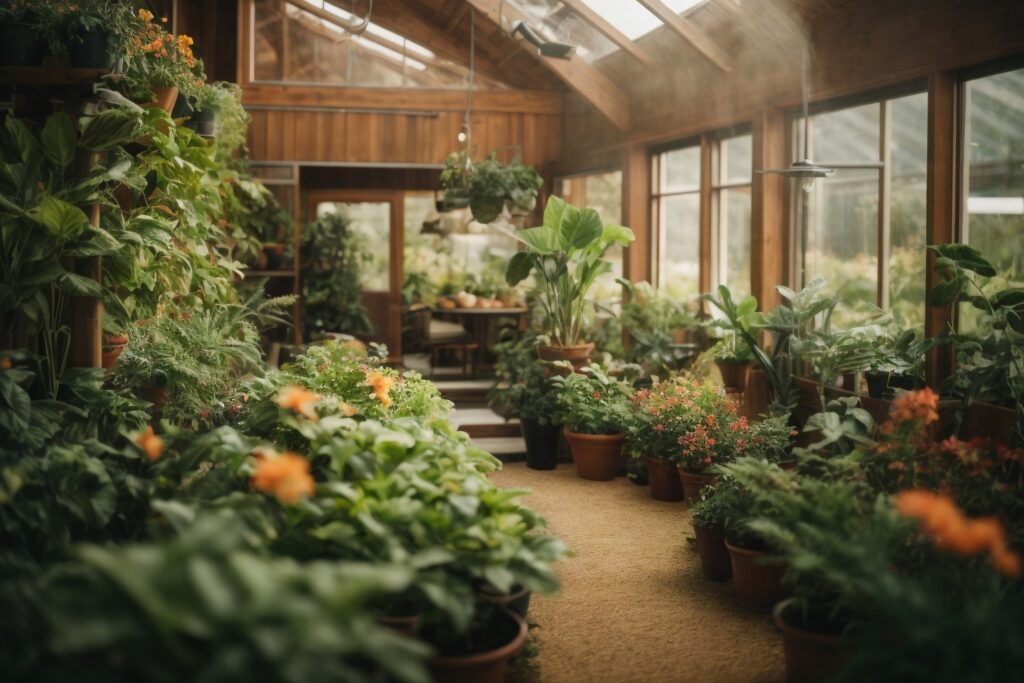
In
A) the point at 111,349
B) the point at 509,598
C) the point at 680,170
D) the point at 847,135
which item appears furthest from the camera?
the point at 680,170

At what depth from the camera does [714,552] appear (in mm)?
4344

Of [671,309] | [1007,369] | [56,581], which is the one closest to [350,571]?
[56,581]

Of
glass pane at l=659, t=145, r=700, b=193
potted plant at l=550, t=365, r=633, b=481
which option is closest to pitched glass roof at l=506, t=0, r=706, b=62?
glass pane at l=659, t=145, r=700, b=193

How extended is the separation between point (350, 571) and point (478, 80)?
820 centimetres

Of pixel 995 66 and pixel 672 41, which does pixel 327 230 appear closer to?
pixel 672 41

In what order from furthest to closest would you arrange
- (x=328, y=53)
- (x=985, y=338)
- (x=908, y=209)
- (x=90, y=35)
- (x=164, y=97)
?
1. (x=328, y=53)
2. (x=908, y=209)
3. (x=164, y=97)
4. (x=985, y=338)
5. (x=90, y=35)

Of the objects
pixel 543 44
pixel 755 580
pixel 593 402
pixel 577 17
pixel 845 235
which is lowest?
pixel 755 580

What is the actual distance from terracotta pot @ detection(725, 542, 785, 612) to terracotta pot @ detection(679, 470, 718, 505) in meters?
1.30

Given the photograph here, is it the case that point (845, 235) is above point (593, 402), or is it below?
above

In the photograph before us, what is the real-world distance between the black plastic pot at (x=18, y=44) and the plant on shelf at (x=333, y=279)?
237 inches

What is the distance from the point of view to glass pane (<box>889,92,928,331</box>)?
5.21m

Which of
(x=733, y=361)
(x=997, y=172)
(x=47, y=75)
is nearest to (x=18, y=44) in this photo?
(x=47, y=75)

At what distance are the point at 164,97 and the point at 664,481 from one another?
11.6 ft

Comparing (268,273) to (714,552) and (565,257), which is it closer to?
(565,257)
